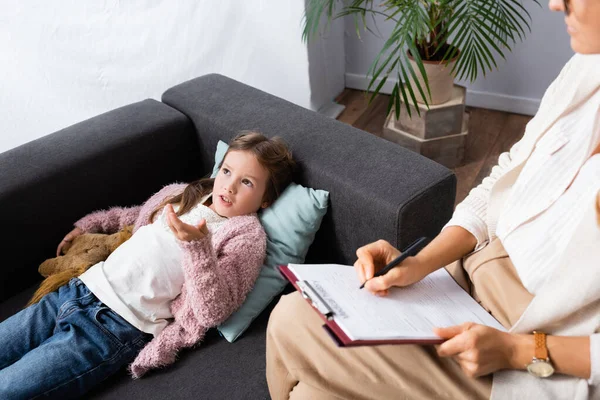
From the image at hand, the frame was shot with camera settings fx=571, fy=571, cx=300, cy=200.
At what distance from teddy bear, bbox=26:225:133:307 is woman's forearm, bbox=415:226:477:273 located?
0.88 metres

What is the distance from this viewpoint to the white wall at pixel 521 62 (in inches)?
99.8

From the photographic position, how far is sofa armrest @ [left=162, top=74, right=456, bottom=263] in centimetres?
133

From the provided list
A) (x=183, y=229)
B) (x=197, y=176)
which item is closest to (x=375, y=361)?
(x=183, y=229)

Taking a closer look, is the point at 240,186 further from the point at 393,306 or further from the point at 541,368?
the point at 541,368

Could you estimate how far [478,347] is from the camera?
85 centimetres

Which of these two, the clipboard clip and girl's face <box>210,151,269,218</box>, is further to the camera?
girl's face <box>210,151,269,218</box>

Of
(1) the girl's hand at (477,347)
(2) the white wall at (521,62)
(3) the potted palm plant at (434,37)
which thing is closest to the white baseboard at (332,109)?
(2) the white wall at (521,62)

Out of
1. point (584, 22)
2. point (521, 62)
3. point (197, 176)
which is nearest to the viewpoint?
point (584, 22)

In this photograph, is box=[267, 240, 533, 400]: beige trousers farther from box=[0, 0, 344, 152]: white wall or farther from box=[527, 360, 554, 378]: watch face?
box=[0, 0, 344, 152]: white wall

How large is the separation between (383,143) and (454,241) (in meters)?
0.46

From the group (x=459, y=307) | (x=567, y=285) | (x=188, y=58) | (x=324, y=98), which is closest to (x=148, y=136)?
(x=188, y=58)

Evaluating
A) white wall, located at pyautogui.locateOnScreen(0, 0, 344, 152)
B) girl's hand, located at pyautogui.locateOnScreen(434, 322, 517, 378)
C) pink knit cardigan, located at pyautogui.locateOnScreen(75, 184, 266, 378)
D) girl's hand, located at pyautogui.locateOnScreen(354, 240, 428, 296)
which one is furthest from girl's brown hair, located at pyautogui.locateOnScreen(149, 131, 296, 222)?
white wall, located at pyautogui.locateOnScreen(0, 0, 344, 152)

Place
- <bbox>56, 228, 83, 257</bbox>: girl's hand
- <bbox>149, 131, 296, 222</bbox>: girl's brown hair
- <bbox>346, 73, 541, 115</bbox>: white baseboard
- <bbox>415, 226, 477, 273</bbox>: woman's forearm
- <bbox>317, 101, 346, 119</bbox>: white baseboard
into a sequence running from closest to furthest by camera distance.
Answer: <bbox>415, 226, 477, 273</bbox>: woman's forearm, <bbox>149, 131, 296, 222</bbox>: girl's brown hair, <bbox>56, 228, 83, 257</bbox>: girl's hand, <bbox>346, 73, 541, 115</bbox>: white baseboard, <bbox>317, 101, 346, 119</bbox>: white baseboard

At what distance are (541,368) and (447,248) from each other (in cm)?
30
